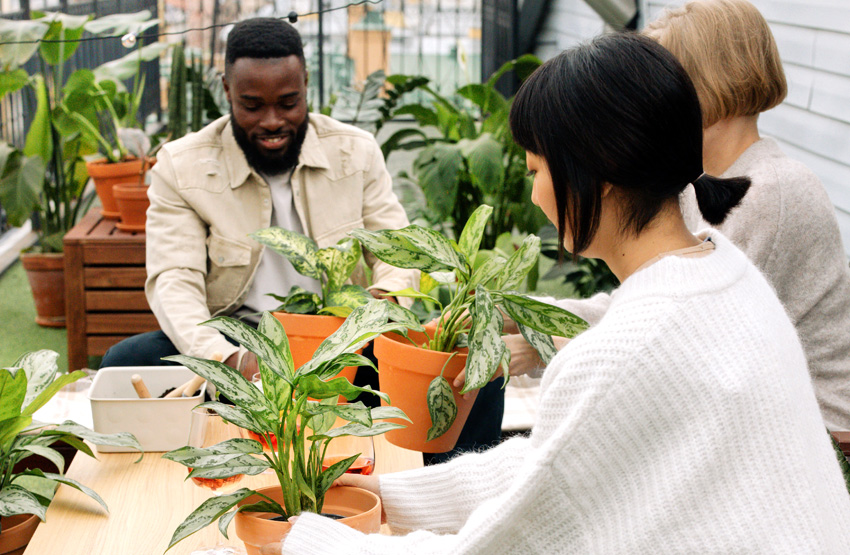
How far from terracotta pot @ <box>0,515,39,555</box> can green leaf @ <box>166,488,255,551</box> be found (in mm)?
434

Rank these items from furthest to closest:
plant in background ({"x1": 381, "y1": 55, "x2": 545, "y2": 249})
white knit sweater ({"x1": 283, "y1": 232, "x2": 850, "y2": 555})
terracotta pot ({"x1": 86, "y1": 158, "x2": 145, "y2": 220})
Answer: plant in background ({"x1": 381, "y1": 55, "x2": 545, "y2": 249}) < terracotta pot ({"x1": 86, "y1": 158, "x2": 145, "y2": 220}) < white knit sweater ({"x1": 283, "y1": 232, "x2": 850, "y2": 555})

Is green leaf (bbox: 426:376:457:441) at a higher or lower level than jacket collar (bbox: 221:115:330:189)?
lower

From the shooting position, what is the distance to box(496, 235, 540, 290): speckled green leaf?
50.8 inches

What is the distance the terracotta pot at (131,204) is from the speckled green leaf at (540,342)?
2355 millimetres

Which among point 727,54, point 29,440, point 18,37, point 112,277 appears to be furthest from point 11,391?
point 18,37

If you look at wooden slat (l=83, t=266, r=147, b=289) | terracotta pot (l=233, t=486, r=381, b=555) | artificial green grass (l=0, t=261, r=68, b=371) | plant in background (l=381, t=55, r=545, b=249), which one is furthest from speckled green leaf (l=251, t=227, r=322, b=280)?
plant in background (l=381, t=55, r=545, b=249)

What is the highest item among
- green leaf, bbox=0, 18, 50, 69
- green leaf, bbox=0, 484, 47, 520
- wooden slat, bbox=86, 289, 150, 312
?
green leaf, bbox=0, 18, 50, 69

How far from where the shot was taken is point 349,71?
8352 mm

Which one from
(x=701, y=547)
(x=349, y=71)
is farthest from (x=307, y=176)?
(x=349, y=71)

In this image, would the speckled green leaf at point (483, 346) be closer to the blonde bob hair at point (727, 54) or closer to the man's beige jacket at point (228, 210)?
the blonde bob hair at point (727, 54)

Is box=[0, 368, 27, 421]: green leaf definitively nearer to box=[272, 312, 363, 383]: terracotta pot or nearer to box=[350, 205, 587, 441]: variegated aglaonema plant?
box=[272, 312, 363, 383]: terracotta pot

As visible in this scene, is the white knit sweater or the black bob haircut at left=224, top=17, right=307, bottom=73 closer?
the white knit sweater

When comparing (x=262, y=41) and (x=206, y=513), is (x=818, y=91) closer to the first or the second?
(x=262, y=41)

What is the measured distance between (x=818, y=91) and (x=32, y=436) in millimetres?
2508
